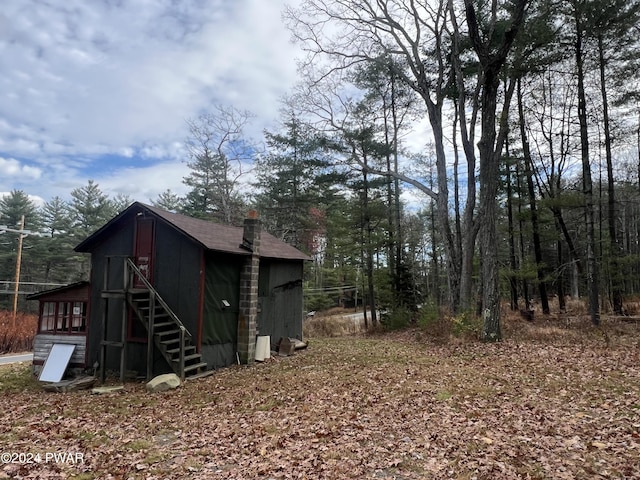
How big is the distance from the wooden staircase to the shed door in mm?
291

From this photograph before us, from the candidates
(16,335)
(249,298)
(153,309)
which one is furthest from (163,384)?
(16,335)

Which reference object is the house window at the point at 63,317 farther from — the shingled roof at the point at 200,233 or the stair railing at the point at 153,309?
the stair railing at the point at 153,309

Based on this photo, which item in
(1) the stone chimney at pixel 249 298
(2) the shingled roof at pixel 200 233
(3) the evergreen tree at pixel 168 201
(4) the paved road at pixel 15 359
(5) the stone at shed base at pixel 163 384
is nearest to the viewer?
(5) the stone at shed base at pixel 163 384

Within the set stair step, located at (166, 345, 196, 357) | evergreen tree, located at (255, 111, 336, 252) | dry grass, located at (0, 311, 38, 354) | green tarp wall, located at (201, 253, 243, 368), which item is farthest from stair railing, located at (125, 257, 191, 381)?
evergreen tree, located at (255, 111, 336, 252)

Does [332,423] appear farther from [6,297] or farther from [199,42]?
[6,297]

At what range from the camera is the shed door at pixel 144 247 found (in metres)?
9.79

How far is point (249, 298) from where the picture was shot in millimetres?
10086

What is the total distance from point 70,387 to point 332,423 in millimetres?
6840

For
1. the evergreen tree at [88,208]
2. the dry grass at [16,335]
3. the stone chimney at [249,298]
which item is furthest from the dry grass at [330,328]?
the evergreen tree at [88,208]

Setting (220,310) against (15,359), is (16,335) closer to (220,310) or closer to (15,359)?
(15,359)

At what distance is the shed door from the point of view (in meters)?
9.79

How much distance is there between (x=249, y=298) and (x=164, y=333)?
2.24m

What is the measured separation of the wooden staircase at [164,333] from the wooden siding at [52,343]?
245 centimetres

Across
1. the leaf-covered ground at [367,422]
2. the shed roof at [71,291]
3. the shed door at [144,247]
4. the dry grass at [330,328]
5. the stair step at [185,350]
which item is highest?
the shed door at [144,247]
